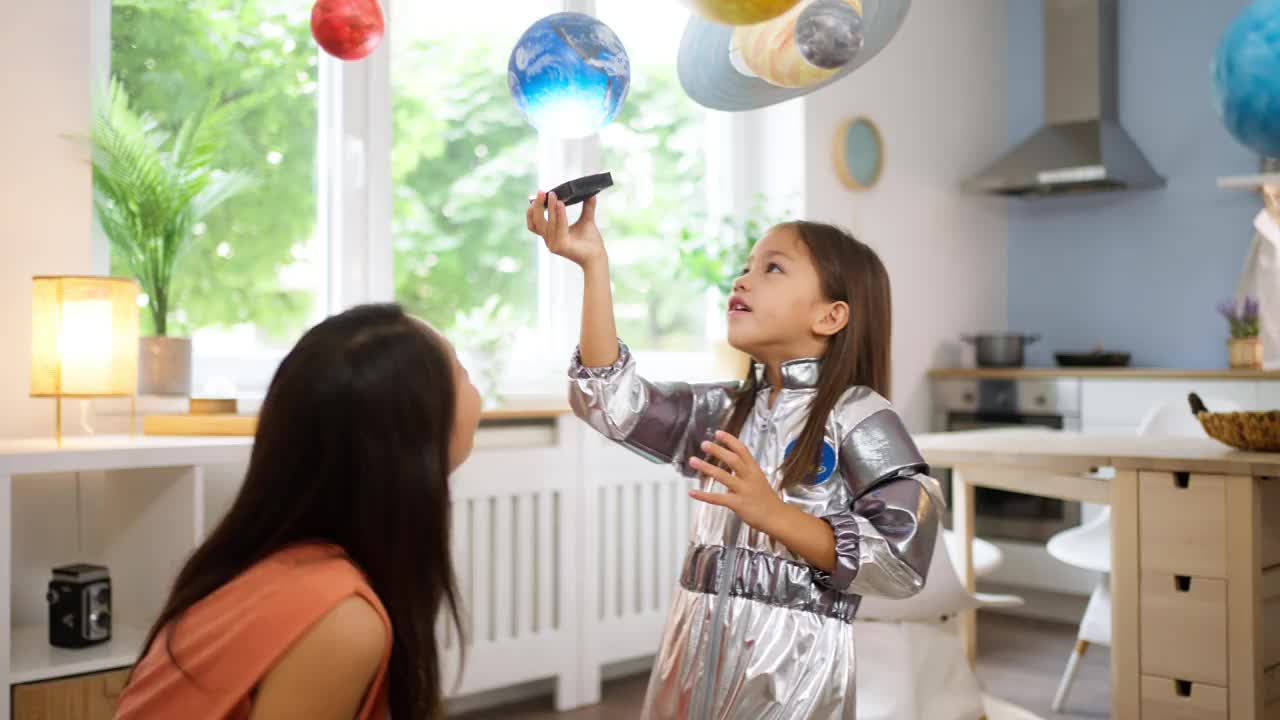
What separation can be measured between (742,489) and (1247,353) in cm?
365

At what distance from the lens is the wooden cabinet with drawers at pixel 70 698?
198cm

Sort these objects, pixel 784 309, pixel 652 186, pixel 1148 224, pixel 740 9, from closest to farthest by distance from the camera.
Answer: pixel 740 9 < pixel 784 309 < pixel 652 186 < pixel 1148 224

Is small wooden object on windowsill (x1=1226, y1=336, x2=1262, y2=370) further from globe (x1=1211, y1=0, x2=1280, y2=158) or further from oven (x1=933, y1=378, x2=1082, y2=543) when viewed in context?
globe (x1=1211, y1=0, x2=1280, y2=158)

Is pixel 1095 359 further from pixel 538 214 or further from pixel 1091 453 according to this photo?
pixel 538 214

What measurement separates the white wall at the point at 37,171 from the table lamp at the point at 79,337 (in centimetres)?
25

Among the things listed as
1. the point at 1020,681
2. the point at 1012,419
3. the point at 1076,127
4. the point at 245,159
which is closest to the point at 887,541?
the point at 245,159

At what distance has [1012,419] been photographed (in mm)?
4629

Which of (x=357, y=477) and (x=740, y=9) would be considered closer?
(x=357, y=477)

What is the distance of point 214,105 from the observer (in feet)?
9.00

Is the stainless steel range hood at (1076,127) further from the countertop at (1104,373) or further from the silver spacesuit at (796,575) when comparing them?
the silver spacesuit at (796,575)

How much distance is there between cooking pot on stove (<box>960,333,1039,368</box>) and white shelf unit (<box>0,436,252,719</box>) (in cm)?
332

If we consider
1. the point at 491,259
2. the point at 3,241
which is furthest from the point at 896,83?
the point at 3,241

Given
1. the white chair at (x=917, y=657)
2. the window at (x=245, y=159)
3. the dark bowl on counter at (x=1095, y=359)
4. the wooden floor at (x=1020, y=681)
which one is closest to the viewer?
the white chair at (x=917, y=657)

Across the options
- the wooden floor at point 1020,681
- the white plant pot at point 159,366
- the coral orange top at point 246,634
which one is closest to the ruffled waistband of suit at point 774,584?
the coral orange top at point 246,634
